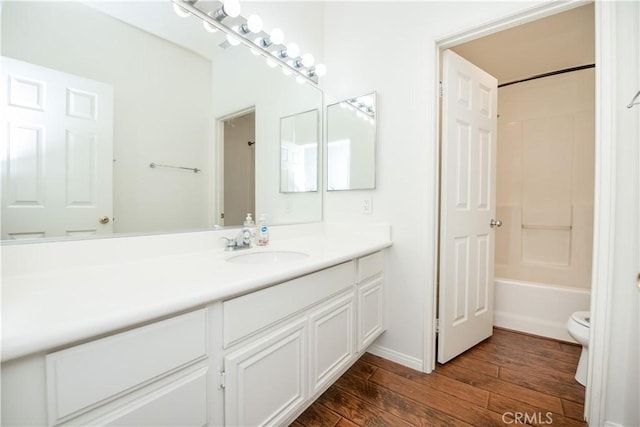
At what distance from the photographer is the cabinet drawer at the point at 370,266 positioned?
4.75 ft

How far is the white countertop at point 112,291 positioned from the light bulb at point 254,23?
1.19 meters

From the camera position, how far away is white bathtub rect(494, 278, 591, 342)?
6.43 ft

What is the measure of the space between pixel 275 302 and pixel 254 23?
1424 millimetres

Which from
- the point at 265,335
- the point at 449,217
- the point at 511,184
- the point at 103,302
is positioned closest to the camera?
the point at 103,302

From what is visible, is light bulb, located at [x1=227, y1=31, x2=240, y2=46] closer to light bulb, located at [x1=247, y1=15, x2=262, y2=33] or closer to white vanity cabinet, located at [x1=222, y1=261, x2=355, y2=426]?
light bulb, located at [x1=247, y1=15, x2=262, y2=33]

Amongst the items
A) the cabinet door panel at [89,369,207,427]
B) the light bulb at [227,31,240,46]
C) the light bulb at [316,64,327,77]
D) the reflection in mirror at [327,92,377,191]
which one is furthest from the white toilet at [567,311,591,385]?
the light bulb at [227,31,240,46]

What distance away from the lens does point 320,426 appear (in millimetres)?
1206

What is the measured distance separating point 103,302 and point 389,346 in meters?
1.62

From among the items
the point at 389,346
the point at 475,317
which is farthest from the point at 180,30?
the point at 475,317

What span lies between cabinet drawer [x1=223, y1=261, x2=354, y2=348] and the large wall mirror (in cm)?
59

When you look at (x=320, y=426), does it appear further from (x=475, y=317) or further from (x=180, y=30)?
(x=180, y=30)

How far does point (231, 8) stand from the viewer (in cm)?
130

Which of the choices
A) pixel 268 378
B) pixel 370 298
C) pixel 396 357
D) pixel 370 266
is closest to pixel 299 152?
pixel 370 266

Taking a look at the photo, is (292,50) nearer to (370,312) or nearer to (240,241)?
(240,241)
